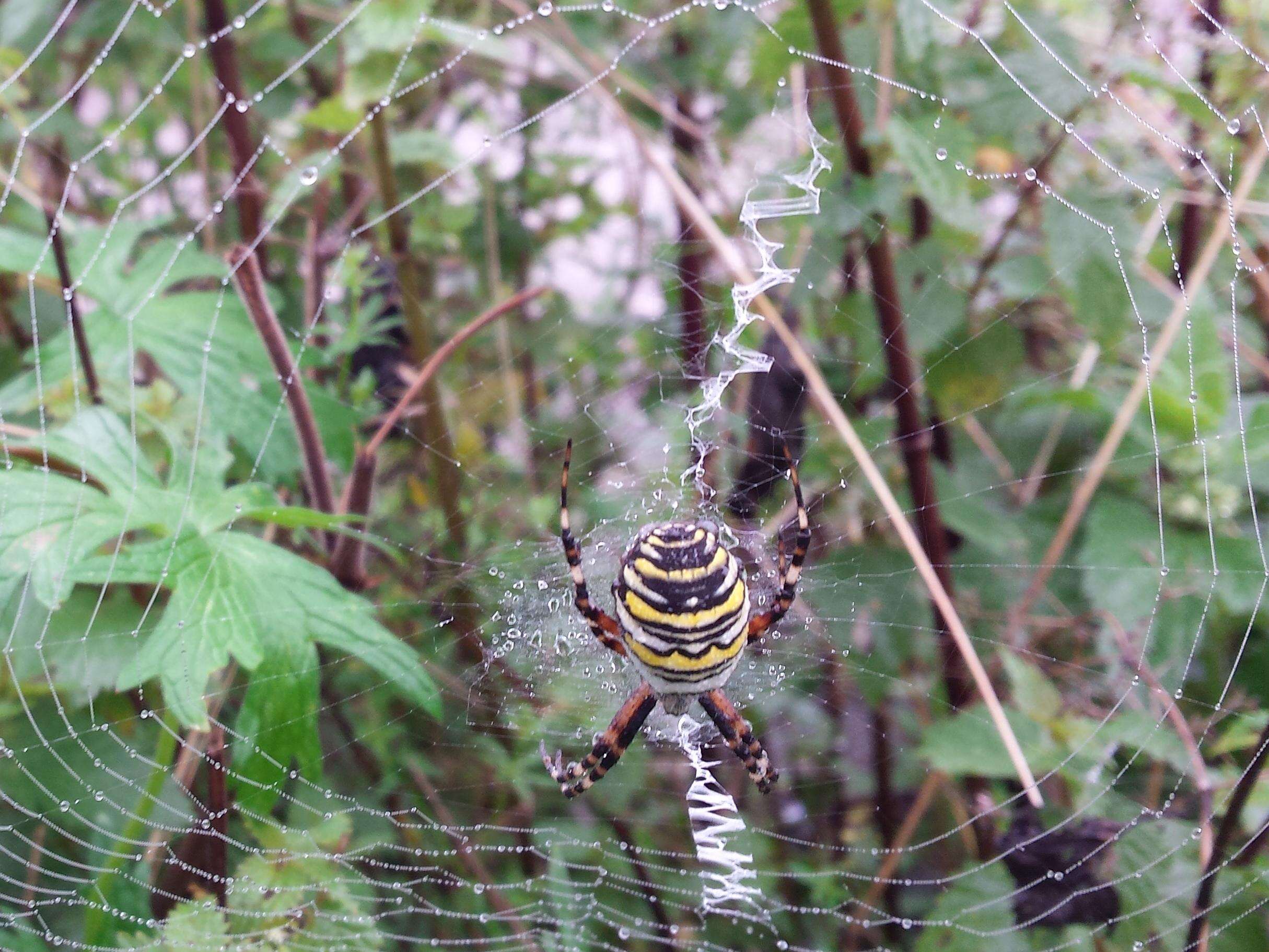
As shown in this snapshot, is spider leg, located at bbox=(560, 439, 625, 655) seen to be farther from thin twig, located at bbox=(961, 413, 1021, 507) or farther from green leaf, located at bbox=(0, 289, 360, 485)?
thin twig, located at bbox=(961, 413, 1021, 507)

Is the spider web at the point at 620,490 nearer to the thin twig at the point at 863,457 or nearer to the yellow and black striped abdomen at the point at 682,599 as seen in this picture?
the thin twig at the point at 863,457

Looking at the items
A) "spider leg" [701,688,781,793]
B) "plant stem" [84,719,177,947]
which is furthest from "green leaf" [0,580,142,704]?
"spider leg" [701,688,781,793]

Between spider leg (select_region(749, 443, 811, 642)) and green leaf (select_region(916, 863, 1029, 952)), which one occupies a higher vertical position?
spider leg (select_region(749, 443, 811, 642))

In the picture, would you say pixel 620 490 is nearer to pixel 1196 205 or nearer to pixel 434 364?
pixel 434 364

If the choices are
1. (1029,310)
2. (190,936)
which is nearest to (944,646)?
(1029,310)

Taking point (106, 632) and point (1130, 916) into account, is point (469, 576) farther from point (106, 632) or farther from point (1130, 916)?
point (1130, 916)
